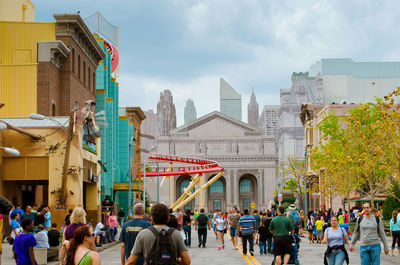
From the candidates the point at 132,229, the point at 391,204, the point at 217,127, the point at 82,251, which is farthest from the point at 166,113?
the point at 82,251

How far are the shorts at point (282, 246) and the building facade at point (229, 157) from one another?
342 feet

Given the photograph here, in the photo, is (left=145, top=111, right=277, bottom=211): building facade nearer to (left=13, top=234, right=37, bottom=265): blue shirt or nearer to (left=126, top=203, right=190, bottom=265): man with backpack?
(left=13, top=234, right=37, bottom=265): blue shirt

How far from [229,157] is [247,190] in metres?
8.70

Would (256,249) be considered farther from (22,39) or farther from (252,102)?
(252,102)

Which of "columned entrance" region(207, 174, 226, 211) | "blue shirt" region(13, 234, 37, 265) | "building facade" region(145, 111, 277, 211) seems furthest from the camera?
"columned entrance" region(207, 174, 226, 211)

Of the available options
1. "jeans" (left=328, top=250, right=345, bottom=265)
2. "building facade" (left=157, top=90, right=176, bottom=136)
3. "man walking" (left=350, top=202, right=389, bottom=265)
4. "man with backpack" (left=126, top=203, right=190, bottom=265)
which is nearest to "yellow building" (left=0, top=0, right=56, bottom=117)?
"jeans" (left=328, top=250, right=345, bottom=265)

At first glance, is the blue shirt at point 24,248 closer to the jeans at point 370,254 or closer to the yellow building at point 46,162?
the jeans at point 370,254

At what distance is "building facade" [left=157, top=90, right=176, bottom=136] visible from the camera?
176 metres

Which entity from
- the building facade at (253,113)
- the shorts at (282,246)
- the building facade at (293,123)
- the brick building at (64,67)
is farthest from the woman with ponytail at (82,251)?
the building facade at (253,113)

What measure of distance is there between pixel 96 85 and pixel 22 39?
38.9 feet

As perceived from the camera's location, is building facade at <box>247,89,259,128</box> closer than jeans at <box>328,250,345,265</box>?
No

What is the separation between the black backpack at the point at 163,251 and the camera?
7074 mm

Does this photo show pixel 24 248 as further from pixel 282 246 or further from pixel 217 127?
pixel 217 127

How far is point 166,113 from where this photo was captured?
17750 cm
